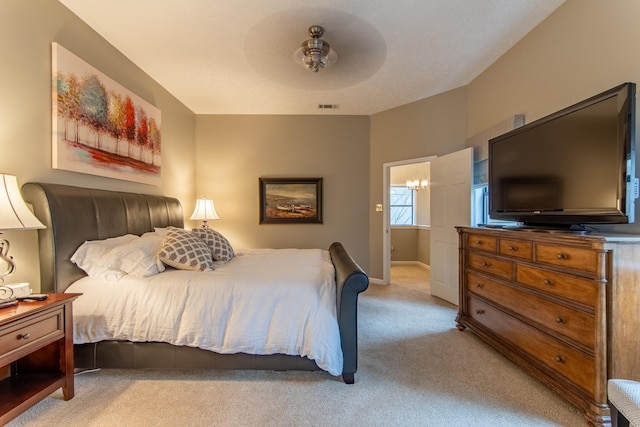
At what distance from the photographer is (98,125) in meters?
2.46

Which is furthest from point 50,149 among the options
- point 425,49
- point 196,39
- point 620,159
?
point 620,159

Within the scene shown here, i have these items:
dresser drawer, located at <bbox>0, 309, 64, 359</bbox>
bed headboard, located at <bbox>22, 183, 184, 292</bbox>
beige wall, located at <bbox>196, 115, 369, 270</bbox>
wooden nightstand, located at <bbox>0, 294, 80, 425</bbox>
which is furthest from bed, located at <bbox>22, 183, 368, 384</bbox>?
beige wall, located at <bbox>196, 115, 369, 270</bbox>

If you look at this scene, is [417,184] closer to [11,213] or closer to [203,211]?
[203,211]

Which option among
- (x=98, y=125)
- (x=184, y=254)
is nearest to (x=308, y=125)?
(x=98, y=125)

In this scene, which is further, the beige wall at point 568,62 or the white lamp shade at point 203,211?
the white lamp shade at point 203,211

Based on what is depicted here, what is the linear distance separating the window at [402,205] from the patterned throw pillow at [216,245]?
5.09 meters

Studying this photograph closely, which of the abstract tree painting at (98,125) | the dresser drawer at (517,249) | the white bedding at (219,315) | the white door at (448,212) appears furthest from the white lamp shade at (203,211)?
the dresser drawer at (517,249)

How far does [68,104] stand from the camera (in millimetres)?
2164

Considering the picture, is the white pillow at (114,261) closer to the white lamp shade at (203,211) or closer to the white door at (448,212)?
the white lamp shade at (203,211)

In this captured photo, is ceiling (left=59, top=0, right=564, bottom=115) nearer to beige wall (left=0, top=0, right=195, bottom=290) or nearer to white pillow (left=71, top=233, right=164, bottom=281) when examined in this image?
beige wall (left=0, top=0, right=195, bottom=290)

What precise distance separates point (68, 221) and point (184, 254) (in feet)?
2.60

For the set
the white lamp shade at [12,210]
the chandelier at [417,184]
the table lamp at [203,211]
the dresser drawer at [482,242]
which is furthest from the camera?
the chandelier at [417,184]

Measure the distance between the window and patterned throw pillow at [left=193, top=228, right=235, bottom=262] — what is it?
16.7ft

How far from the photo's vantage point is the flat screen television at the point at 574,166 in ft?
5.04
